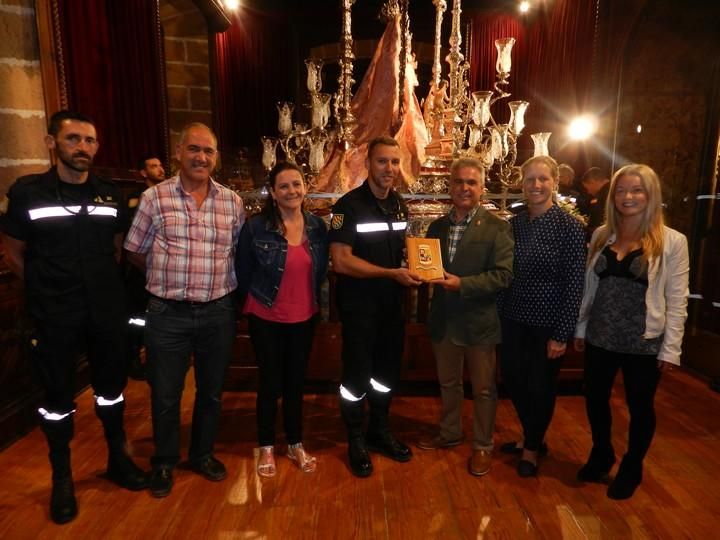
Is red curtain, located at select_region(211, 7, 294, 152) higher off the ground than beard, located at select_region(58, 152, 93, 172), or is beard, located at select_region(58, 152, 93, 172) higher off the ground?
red curtain, located at select_region(211, 7, 294, 152)

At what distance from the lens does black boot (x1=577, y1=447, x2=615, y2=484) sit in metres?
2.37

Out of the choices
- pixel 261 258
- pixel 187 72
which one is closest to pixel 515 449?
pixel 261 258

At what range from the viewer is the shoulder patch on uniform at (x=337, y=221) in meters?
2.35

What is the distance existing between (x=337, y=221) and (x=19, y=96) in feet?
7.24

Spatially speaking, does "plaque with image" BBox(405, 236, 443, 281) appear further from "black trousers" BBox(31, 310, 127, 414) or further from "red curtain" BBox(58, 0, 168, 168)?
"red curtain" BBox(58, 0, 168, 168)

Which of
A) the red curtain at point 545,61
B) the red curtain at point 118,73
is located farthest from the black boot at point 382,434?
the red curtain at point 545,61

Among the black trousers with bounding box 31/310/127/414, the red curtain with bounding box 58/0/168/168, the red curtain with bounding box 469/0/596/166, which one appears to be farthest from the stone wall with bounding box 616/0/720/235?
the red curtain with bounding box 58/0/168/168

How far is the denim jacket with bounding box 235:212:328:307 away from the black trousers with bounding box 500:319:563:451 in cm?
113

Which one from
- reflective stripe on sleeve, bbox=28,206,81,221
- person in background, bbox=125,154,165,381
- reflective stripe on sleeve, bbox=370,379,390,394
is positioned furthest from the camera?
person in background, bbox=125,154,165,381

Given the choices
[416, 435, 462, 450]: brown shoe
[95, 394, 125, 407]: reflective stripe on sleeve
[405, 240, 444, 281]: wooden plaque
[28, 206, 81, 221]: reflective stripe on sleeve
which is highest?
[28, 206, 81, 221]: reflective stripe on sleeve

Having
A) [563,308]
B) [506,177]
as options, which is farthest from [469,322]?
[506,177]

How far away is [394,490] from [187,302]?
1.34 m

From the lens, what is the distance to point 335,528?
2.04 meters

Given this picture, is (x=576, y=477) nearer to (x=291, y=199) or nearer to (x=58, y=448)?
(x=291, y=199)
